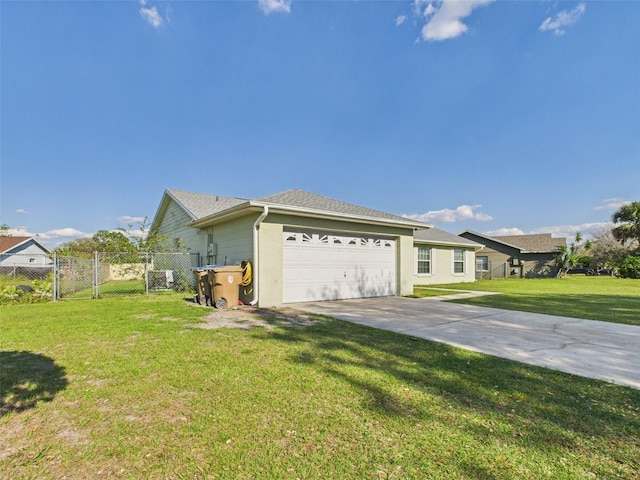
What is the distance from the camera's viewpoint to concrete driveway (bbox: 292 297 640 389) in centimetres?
405

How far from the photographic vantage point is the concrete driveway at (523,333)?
4.05 metres

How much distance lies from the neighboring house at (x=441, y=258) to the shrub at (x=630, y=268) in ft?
53.7

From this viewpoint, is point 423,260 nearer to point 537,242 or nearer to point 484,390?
point 484,390

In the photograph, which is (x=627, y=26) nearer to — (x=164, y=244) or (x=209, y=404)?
(x=209, y=404)

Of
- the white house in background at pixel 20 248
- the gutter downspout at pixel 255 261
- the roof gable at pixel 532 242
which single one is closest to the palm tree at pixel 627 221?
the roof gable at pixel 532 242

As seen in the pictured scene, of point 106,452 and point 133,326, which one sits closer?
point 106,452

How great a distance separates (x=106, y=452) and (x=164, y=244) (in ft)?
50.8

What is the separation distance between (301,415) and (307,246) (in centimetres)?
723

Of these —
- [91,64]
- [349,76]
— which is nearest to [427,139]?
[349,76]

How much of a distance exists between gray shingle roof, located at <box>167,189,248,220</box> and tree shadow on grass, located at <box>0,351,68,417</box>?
9344mm

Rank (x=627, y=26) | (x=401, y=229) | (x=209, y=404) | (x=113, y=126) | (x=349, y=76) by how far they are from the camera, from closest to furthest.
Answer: (x=209, y=404)
(x=627, y=26)
(x=401, y=229)
(x=349, y=76)
(x=113, y=126)

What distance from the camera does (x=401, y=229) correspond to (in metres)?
12.1

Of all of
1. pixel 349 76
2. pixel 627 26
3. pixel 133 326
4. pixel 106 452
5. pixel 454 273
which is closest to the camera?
pixel 106 452

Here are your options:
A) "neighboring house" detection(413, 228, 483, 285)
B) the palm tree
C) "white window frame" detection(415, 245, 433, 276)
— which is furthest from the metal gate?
the palm tree
